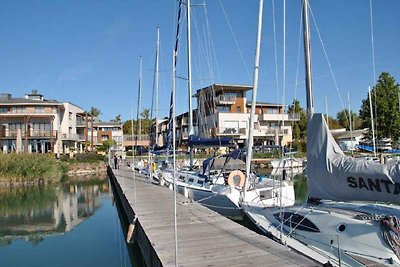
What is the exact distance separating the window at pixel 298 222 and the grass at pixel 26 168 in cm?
3435

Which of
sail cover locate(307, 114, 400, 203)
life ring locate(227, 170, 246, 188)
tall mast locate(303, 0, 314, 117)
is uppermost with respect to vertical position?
tall mast locate(303, 0, 314, 117)

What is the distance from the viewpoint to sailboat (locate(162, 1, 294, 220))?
583 inches

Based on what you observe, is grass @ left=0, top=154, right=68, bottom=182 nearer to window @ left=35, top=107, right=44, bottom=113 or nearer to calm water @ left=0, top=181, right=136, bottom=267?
calm water @ left=0, top=181, right=136, bottom=267

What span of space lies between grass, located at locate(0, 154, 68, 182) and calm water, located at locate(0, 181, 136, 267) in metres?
5.17

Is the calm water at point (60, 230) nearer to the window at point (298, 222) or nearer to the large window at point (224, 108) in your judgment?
the window at point (298, 222)

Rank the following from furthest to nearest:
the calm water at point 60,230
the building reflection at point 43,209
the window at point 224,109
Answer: the window at point 224,109, the building reflection at point 43,209, the calm water at point 60,230

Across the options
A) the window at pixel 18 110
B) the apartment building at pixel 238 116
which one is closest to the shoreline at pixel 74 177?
the apartment building at pixel 238 116

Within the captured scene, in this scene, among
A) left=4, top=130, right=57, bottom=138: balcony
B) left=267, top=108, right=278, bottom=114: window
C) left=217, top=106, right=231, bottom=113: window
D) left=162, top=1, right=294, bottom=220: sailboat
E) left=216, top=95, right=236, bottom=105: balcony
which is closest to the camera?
left=162, top=1, right=294, bottom=220: sailboat

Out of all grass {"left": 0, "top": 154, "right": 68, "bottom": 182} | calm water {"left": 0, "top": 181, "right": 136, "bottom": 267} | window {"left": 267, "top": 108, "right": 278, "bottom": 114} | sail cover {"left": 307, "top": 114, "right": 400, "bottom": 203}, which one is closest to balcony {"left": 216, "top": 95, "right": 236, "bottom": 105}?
window {"left": 267, "top": 108, "right": 278, "bottom": 114}

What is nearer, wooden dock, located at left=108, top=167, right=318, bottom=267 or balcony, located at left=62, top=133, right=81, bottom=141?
wooden dock, located at left=108, top=167, right=318, bottom=267

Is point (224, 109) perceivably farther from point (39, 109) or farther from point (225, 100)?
point (39, 109)

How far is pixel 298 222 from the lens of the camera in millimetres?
9945

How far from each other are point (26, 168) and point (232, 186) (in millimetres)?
29005

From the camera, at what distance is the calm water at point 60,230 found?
Result: 45.6 feet
